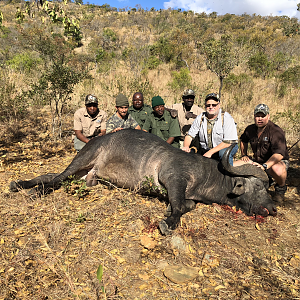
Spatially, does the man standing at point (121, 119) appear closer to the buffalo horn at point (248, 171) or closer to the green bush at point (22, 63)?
the buffalo horn at point (248, 171)

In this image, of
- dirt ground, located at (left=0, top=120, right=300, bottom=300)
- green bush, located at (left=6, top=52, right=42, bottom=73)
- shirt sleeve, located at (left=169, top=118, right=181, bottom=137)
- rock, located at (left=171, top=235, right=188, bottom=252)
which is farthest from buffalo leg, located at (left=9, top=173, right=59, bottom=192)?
→ green bush, located at (left=6, top=52, right=42, bottom=73)

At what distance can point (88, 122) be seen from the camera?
6.24m

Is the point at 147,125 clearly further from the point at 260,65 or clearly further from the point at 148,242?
the point at 260,65

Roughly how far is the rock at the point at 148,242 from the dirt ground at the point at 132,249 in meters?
0.01

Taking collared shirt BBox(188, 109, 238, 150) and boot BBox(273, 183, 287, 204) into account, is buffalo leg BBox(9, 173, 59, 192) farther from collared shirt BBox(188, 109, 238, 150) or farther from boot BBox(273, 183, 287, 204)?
boot BBox(273, 183, 287, 204)

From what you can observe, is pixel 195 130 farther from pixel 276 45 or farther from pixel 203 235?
pixel 276 45

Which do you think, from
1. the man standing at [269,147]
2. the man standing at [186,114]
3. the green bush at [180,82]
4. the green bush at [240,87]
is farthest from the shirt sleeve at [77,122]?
the green bush at [240,87]

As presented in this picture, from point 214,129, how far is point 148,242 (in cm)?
294

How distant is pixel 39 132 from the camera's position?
805cm

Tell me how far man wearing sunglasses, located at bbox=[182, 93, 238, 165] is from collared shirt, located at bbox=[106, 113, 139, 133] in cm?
154

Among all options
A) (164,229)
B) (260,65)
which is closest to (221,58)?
(260,65)

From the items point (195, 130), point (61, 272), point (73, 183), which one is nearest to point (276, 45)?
point (195, 130)

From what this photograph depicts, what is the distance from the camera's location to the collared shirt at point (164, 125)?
6.19m

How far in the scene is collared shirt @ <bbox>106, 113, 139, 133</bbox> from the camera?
19.1 ft
